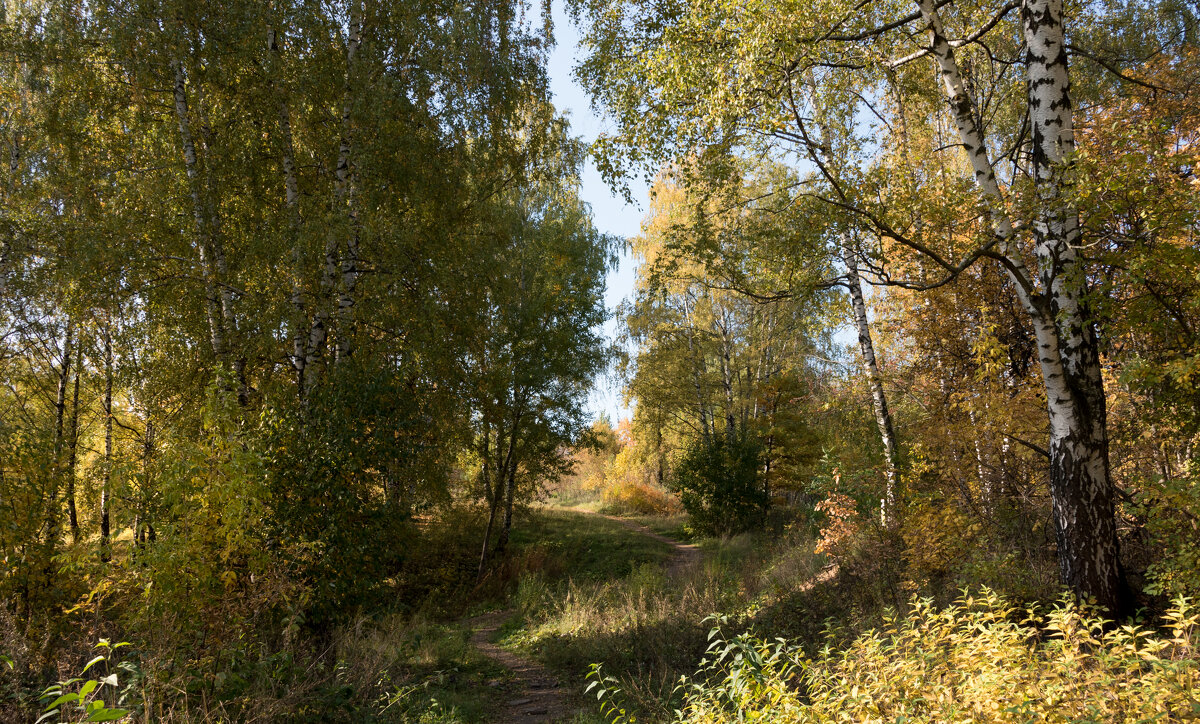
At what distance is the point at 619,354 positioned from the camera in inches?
744

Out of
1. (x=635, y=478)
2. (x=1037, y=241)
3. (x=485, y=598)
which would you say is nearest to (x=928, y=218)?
(x=1037, y=241)

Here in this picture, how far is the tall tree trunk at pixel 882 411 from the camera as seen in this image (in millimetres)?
8312

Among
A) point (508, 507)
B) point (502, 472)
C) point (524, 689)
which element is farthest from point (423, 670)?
point (508, 507)

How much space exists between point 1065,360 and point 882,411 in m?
4.34

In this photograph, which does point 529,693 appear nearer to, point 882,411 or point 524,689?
point 524,689

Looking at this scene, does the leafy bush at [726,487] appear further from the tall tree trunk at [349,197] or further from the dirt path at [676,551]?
the tall tree trunk at [349,197]

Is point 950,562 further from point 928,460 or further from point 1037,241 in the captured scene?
point 1037,241

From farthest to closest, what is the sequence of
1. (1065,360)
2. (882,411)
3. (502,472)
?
(502,472)
(882,411)
(1065,360)

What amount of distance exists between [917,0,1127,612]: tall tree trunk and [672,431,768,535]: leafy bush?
38.0ft

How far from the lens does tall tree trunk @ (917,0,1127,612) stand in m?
4.77

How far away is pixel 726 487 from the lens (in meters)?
16.5

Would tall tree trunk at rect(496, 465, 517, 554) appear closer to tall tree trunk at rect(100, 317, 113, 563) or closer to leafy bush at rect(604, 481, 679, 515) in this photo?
tall tree trunk at rect(100, 317, 113, 563)

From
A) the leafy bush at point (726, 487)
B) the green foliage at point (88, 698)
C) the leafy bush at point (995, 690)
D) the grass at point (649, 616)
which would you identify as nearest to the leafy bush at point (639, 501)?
the leafy bush at point (726, 487)

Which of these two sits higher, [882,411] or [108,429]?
[108,429]
